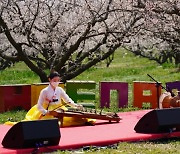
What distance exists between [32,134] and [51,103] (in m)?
2.41

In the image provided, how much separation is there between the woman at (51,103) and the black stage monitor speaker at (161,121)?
59.4 inches

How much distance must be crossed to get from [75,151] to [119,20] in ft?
27.0

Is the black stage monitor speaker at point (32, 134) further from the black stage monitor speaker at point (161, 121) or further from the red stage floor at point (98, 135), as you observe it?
the black stage monitor speaker at point (161, 121)

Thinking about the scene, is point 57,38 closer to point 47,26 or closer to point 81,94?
point 47,26

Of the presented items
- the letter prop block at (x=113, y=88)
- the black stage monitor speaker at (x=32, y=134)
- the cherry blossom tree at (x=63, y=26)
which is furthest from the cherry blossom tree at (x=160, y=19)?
the black stage monitor speaker at (x=32, y=134)

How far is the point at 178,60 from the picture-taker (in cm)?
3356

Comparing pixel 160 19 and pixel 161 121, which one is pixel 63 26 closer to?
pixel 160 19

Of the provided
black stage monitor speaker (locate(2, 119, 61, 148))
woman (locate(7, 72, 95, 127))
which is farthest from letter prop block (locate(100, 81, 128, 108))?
black stage monitor speaker (locate(2, 119, 61, 148))

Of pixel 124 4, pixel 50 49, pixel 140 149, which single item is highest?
pixel 124 4

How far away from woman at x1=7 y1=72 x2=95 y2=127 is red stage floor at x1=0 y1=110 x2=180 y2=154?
30 cm

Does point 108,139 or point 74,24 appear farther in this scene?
point 74,24

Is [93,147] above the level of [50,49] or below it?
below

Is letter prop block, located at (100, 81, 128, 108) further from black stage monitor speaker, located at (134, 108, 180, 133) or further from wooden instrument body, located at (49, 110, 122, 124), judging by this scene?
black stage monitor speaker, located at (134, 108, 180, 133)

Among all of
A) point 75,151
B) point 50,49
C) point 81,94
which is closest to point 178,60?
point 50,49
